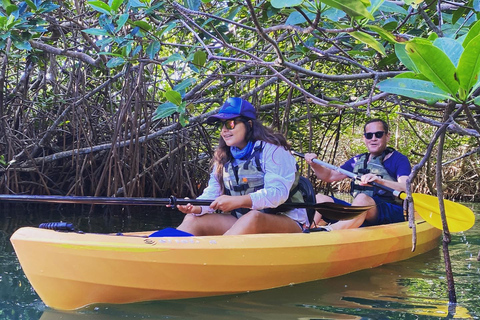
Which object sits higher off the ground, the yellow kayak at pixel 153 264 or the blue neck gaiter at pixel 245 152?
the blue neck gaiter at pixel 245 152

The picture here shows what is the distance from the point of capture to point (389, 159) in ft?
12.2

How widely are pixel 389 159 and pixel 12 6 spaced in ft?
8.71

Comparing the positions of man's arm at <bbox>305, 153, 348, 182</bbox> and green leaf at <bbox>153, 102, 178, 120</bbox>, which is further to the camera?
man's arm at <bbox>305, 153, 348, 182</bbox>

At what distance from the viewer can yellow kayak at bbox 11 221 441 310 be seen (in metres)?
2.21

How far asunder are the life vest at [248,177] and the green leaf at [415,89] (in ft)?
5.15

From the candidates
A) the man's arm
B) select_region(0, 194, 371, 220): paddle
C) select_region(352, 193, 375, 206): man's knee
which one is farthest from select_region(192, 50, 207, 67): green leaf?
select_region(352, 193, 375, 206): man's knee

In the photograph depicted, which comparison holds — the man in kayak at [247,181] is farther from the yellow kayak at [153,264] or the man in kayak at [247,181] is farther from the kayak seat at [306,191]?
the yellow kayak at [153,264]

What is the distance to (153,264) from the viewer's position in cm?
229

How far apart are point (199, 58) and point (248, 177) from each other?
0.72 metres

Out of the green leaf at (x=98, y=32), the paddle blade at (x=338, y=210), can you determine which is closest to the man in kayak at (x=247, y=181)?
the paddle blade at (x=338, y=210)

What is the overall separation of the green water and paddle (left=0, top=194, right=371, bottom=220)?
40cm

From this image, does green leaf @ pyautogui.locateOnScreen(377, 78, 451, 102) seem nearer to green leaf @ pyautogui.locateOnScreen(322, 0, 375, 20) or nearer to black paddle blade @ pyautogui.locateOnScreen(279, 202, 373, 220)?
green leaf @ pyautogui.locateOnScreen(322, 0, 375, 20)

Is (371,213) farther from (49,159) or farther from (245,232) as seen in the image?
(49,159)

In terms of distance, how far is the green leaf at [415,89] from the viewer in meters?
1.16
